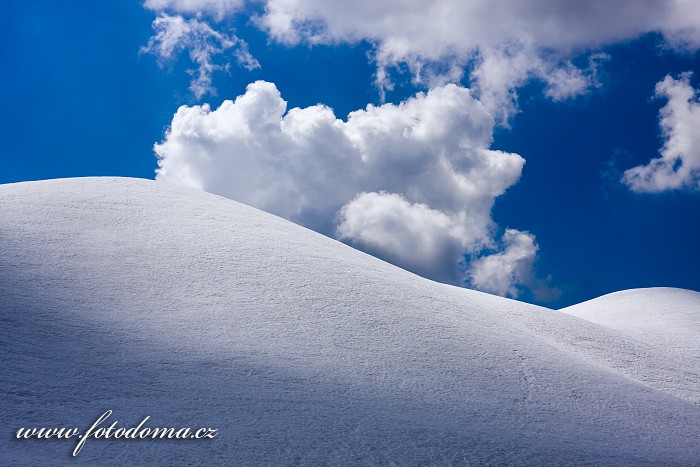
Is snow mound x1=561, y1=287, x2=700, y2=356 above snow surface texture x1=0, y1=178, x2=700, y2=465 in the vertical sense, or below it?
above

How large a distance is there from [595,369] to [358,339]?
288 inches

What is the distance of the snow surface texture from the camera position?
417 inches

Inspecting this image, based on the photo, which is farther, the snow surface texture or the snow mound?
the snow mound

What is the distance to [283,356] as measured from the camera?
554 inches

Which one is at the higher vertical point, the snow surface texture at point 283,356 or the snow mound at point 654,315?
the snow mound at point 654,315

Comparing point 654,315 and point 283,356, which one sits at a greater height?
point 654,315

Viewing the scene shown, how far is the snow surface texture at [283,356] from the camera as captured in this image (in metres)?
10.6

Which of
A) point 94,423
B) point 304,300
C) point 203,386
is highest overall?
point 304,300

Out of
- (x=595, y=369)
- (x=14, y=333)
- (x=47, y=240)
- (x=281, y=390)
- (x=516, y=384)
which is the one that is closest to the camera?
(x=281, y=390)

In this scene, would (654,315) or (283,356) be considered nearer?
(283,356)

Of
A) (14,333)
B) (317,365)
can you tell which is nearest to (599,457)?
(317,365)

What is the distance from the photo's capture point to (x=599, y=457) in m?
11.4

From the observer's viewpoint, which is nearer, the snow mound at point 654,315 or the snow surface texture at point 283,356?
the snow surface texture at point 283,356

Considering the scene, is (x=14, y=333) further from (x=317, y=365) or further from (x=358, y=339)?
(x=358, y=339)
